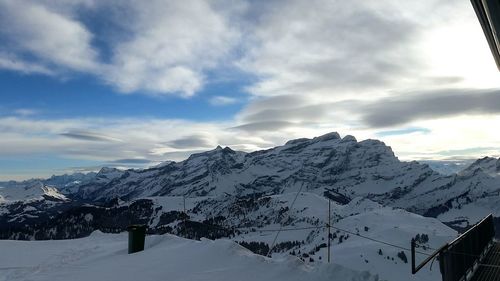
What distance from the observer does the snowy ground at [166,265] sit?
1314cm

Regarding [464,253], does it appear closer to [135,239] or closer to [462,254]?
[462,254]

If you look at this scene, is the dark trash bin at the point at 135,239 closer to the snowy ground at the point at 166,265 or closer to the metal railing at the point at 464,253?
the snowy ground at the point at 166,265

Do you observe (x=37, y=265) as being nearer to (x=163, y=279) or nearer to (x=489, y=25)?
(x=163, y=279)

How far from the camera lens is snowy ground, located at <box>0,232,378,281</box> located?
1314 centimetres

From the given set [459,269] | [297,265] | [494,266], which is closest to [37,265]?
[297,265]

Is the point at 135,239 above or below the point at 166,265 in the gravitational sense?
above

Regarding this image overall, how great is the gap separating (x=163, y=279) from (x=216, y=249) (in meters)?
3.42

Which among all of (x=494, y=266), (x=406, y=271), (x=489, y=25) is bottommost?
(x=406, y=271)

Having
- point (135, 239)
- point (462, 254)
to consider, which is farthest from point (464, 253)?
point (135, 239)

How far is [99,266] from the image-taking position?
15578mm

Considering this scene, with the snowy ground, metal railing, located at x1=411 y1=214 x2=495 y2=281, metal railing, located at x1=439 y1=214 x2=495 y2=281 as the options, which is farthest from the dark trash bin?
metal railing, located at x1=439 y1=214 x2=495 y2=281

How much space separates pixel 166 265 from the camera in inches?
584

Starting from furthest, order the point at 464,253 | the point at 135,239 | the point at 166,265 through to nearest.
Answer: the point at 135,239 → the point at 166,265 → the point at 464,253

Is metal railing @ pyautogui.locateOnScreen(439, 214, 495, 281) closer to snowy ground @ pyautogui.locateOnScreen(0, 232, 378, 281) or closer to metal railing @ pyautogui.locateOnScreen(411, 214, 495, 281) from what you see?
metal railing @ pyautogui.locateOnScreen(411, 214, 495, 281)
